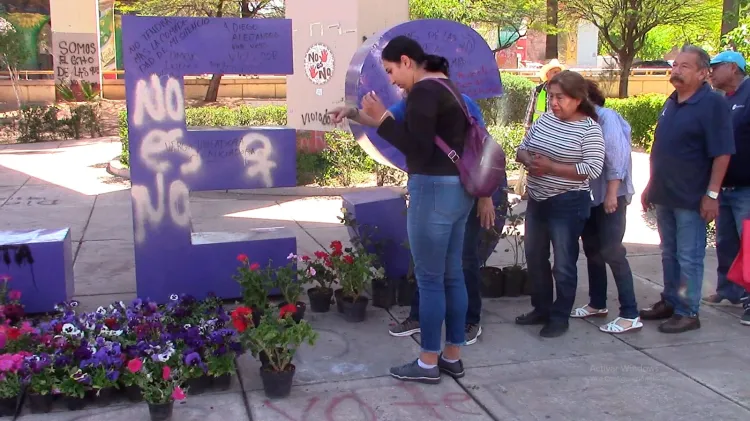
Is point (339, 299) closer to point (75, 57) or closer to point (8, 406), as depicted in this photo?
point (8, 406)

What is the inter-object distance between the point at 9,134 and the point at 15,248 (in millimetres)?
12095

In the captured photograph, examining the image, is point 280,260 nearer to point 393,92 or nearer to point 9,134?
point 393,92

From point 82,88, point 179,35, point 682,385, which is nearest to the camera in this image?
point 682,385

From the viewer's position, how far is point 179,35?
4.79 meters

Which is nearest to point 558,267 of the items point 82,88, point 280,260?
point 280,260

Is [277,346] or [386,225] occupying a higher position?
[386,225]

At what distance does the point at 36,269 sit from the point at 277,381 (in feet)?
6.63

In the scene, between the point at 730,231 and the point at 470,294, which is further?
the point at 730,231

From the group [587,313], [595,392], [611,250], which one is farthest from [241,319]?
[587,313]

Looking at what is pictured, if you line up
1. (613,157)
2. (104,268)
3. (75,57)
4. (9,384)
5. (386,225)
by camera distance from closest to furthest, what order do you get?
1. (9,384)
2. (613,157)
3. (386,225)
4. (104,268)
5. (75,57)

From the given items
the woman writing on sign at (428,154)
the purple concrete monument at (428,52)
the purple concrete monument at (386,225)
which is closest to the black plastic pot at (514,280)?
the purple concrete monument at (386,225)

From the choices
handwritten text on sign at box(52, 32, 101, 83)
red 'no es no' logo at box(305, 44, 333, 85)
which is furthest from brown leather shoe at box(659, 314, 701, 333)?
handwritten text on sign at box(52, 32, 101, 83)

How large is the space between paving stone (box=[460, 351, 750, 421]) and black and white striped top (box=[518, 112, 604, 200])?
3.21 feet

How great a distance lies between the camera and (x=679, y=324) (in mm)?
4656
